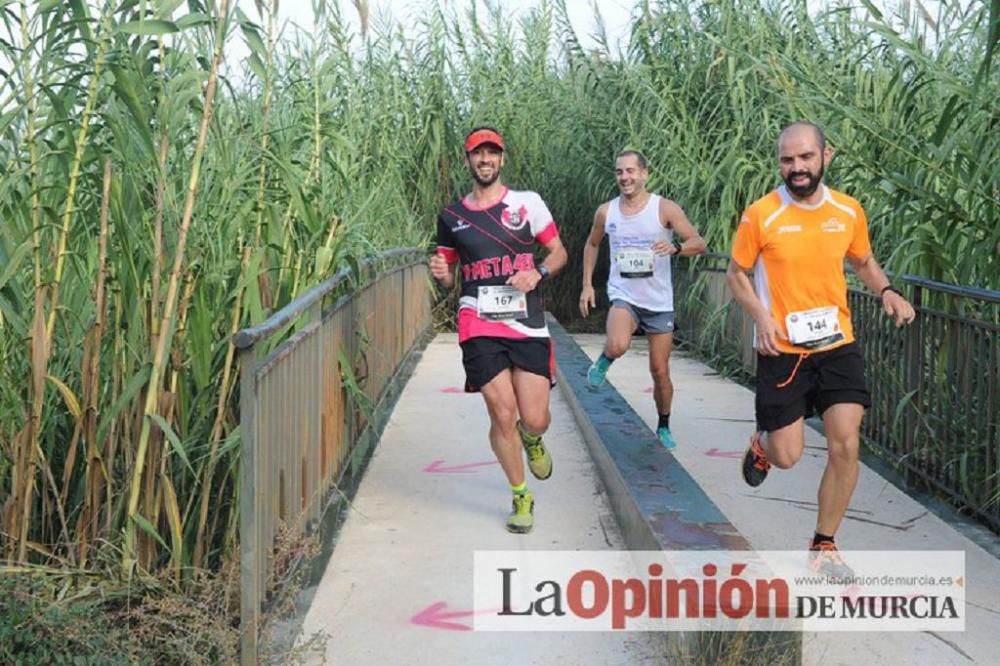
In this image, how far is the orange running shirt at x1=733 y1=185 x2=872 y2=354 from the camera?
540 centimetres

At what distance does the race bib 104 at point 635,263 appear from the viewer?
852 cm

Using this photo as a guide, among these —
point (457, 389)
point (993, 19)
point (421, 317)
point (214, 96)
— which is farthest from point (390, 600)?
point (421, 317)

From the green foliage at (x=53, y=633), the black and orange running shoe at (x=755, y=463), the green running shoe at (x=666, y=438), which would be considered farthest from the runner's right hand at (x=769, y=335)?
the green running shoe at (x=666, y=438)

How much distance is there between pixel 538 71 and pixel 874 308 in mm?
10202

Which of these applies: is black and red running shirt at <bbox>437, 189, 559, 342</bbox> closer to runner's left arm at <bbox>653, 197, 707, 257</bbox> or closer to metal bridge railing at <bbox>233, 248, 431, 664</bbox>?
metal bridge railing at <bbox>233, 248, 431, 664</bbox>

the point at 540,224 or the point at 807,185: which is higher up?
the point at 807,185

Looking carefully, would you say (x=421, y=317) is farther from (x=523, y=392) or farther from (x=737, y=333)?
(x=523, y=392)

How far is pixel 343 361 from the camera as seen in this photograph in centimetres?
648

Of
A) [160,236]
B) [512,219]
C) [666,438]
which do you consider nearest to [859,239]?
[512,219]

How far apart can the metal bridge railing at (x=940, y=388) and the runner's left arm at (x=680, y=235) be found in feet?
3.60

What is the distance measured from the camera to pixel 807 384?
546 cm

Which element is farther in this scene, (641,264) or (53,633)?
(641,264)

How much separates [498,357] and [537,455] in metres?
0.61

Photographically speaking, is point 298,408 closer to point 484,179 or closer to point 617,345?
point 484,179
